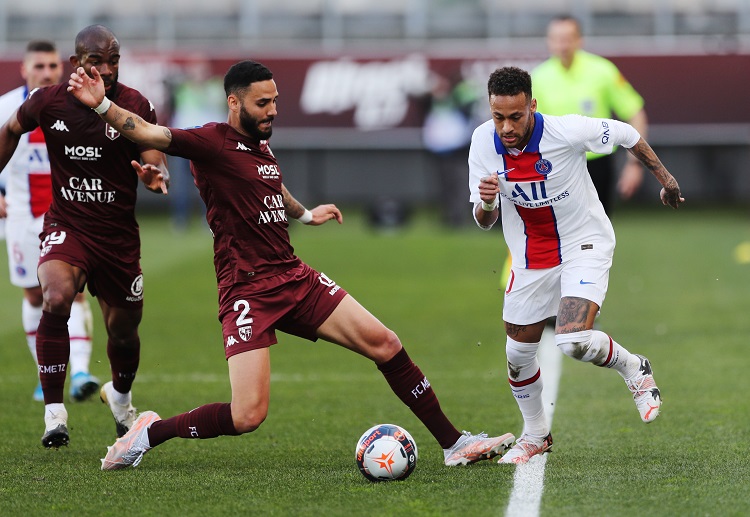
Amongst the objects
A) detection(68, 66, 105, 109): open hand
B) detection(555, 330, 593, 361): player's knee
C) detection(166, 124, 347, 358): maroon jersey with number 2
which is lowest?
detection(555, 330, 593, 361): player's knee

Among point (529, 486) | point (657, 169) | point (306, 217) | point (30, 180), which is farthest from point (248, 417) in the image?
point (30, 180)

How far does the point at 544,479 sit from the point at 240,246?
6.24 ft

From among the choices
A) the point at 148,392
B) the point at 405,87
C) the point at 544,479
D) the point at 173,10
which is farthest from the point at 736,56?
the point at 544,479

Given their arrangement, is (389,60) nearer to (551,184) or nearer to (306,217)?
(306,217)

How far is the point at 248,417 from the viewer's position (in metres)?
6.18

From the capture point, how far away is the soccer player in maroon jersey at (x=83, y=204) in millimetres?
6965

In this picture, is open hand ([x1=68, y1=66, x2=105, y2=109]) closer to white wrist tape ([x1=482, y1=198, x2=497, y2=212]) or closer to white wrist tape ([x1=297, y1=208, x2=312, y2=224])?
white wrist tape ([x1=297, y1=208, x2=312, y2=224])

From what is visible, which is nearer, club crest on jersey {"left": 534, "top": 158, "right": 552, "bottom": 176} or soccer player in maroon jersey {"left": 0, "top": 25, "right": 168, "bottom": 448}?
club crest on jersey {"left": 534, "top": 158, "right": 552, "bottom": 176}

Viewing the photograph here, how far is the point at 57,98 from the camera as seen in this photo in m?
7.06

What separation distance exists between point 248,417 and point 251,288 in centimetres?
65

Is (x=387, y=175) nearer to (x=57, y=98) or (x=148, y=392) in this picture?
(x=148, y=392)

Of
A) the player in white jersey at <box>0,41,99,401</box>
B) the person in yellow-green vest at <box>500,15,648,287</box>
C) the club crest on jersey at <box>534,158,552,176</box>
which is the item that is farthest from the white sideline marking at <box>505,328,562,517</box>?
the player in white jersey at <box>0,41,99,401</box>

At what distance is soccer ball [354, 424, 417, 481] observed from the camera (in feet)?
20.0

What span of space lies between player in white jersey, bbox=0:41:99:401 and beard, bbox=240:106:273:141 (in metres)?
2.96
